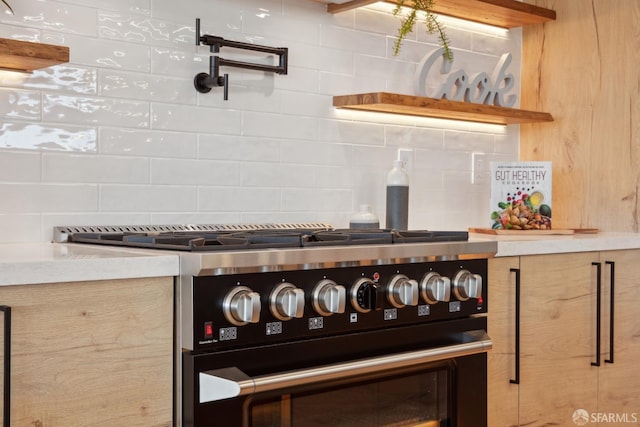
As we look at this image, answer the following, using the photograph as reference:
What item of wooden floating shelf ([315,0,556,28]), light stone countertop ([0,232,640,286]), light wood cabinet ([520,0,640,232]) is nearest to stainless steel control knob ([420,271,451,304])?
light stone countertop ([0,232,640,286])

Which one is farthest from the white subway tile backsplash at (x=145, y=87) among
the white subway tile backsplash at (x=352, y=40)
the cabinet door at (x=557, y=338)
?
the cabinet door at (x=557, y=338)

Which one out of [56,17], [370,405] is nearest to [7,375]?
[370,405]

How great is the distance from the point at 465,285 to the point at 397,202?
0.68 metres

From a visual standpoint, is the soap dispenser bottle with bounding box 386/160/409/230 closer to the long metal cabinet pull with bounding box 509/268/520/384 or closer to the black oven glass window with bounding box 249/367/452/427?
the long metal cabinet pull with bounding box 509/268/520/384

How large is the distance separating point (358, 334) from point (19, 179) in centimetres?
100

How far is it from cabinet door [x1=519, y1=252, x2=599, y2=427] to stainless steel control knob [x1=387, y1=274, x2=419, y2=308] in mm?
672

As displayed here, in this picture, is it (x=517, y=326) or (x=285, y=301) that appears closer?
(x=285, y=301)

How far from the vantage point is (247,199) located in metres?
2.66

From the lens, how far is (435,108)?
2.93 metres

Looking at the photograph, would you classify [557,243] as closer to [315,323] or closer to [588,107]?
[588,107]

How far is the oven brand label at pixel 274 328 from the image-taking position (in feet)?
5.79

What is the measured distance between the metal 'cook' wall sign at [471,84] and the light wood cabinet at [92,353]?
5.51 feet

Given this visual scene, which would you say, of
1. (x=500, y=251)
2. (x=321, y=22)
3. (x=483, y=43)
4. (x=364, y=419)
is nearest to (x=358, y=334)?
(x=364, y=419)

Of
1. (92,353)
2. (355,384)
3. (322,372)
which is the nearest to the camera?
(92,353)
